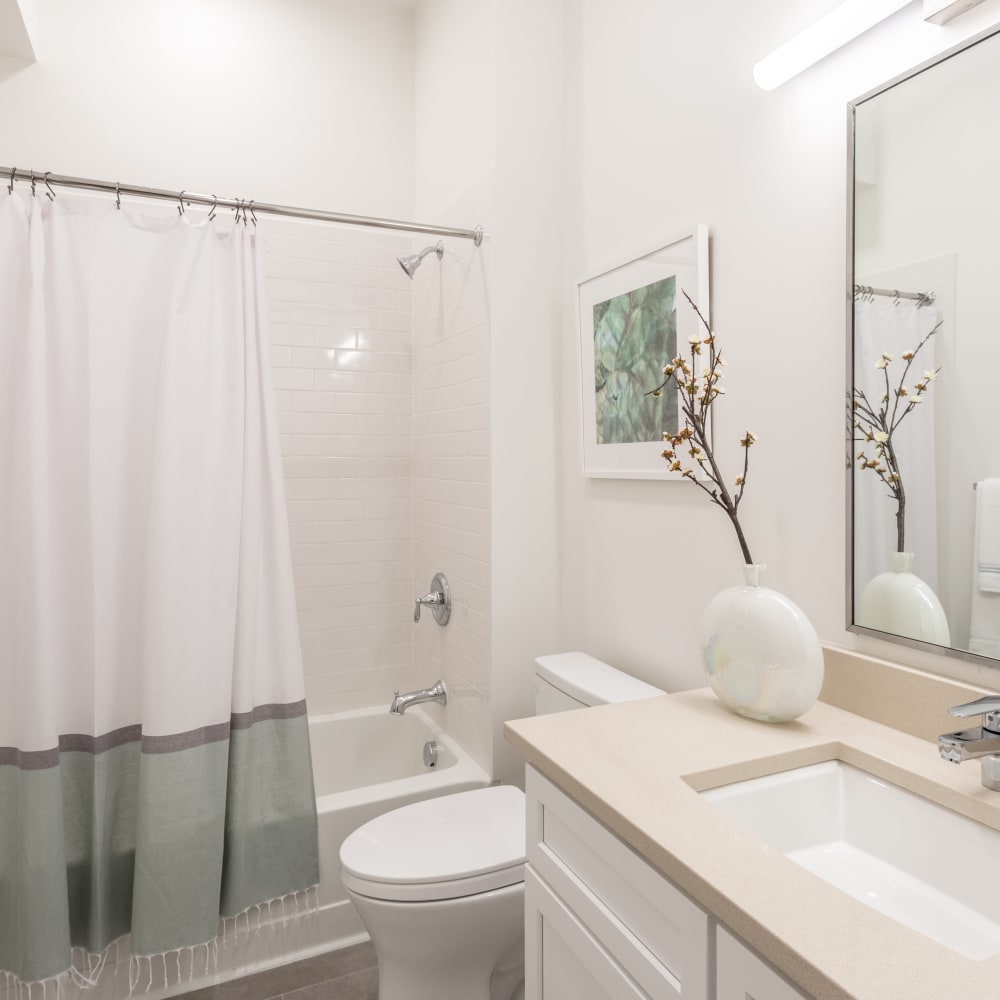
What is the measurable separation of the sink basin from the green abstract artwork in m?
0.83

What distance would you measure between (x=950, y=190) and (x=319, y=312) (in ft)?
6.72

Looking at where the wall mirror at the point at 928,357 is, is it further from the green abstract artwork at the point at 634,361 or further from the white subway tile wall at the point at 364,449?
the white subway tile wall at the point at 364,449

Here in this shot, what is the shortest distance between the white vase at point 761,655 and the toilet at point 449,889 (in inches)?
16.2

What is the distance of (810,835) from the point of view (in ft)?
3.23

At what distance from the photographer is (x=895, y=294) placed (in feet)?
3.66

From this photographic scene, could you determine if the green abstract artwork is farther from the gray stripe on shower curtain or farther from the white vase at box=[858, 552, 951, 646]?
the gray stripe on shower curtain

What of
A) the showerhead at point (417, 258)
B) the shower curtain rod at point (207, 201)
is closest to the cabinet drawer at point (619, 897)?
the shower curtain rod at point (207, 201)

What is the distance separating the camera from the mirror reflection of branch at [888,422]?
1.10m

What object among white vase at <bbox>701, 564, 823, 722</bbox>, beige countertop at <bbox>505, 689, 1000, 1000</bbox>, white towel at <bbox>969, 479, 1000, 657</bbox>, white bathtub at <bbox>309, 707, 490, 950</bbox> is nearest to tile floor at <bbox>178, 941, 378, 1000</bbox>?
white bathtub at <bbox>309, 707, 490, 950</bbox>

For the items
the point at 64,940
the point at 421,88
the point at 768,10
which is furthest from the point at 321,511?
the point at 768,10

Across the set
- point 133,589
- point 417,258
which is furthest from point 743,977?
point 417,258

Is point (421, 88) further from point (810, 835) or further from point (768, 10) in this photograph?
point (810, 835)

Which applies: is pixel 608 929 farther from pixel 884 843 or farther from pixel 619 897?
pixel 884 843

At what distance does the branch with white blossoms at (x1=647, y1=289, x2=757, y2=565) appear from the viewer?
127 centimetres
